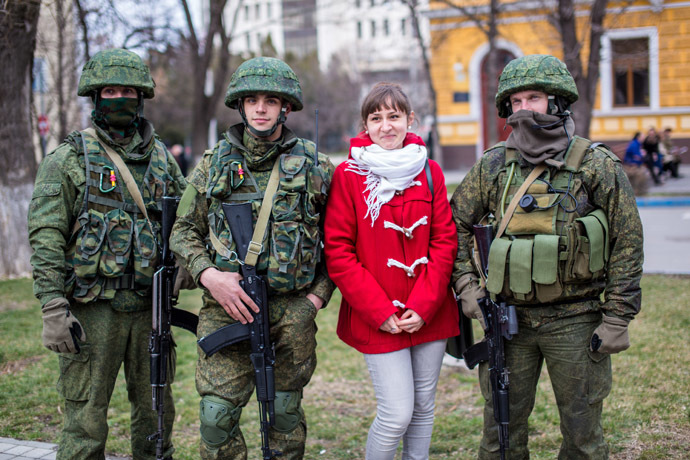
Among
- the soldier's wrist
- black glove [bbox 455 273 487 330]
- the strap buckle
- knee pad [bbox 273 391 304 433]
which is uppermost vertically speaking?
the strap buckle

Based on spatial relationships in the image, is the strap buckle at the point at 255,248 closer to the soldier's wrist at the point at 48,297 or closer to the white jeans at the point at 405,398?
the white jeans at the point at 405,398

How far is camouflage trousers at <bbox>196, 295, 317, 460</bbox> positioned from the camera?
331 centimetres

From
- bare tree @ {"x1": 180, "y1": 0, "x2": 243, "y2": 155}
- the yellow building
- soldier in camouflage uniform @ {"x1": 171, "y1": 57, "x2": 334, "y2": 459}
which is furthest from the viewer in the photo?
the yellow building

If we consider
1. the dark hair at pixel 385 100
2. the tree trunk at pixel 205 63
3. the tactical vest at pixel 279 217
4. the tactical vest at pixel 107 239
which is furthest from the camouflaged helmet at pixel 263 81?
the tree trunk at pixel 205 63

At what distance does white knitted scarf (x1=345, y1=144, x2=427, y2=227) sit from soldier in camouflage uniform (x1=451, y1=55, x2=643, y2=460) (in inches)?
17.4

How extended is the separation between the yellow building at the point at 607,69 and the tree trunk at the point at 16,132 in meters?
13.1

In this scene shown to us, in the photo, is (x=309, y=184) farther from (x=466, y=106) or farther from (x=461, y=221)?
(x=466, y=106)

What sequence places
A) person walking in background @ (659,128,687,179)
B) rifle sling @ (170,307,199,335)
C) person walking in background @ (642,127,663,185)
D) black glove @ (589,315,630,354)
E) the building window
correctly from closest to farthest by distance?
black glove @ (589,315,630,354) < rifle sling @ (170,307,199,335) < person walking in background @ (642,127,663,185) < person walking in background @ (659,128,687,179) < the building window

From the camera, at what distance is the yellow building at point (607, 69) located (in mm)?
20328

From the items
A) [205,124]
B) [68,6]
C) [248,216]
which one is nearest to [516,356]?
[248,216]

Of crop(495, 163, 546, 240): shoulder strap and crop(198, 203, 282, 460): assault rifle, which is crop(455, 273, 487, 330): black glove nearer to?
crop(495, 163, 546, 240): shoulder strap

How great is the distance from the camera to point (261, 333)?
10.7 feet

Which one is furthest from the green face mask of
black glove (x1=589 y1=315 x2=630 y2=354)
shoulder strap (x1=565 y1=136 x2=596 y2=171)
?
black glove (x1=589 y1=315 x2=630 y2=354)

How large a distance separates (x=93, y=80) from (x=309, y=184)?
130 centimetres
